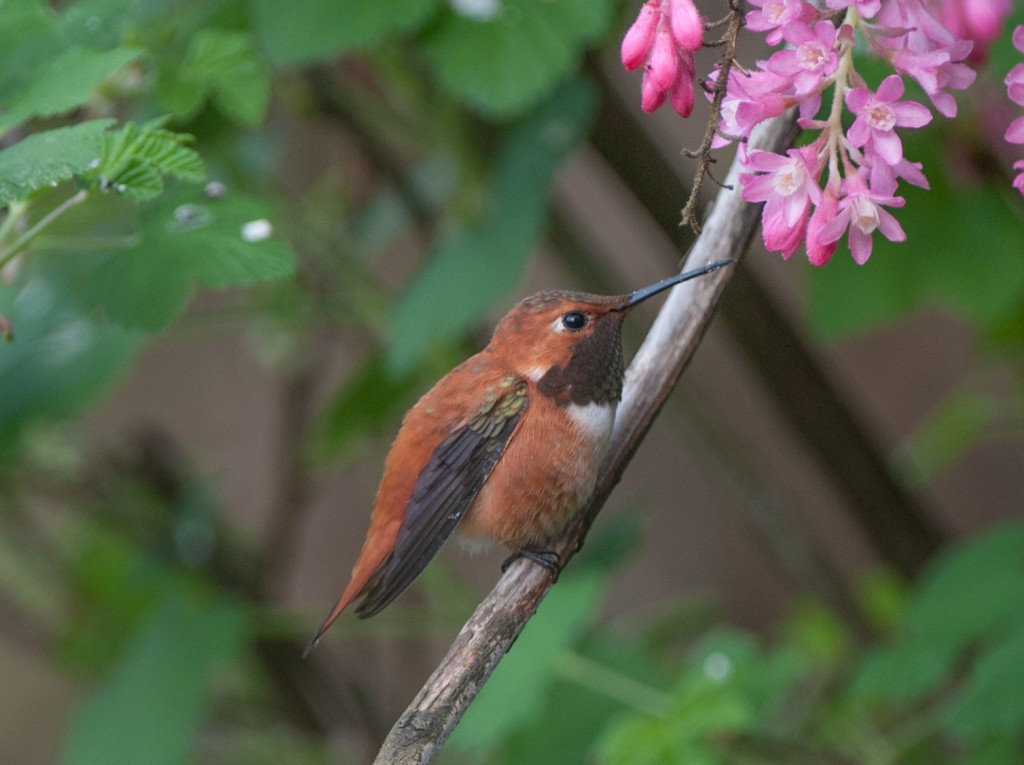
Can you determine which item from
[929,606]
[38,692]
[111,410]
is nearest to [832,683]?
[929,606]

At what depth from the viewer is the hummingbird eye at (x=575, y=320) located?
1.51m

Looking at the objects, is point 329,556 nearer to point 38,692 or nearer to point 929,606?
point 38,692

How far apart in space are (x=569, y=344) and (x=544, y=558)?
288mm

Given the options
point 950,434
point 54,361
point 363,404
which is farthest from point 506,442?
point 950,434

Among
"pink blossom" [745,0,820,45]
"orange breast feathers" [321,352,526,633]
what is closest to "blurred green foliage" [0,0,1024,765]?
"orange breast feathers" [321,352,526,633]

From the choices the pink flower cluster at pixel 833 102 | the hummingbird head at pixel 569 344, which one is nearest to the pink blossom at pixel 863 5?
the pink flower cluster at pixel 833 102

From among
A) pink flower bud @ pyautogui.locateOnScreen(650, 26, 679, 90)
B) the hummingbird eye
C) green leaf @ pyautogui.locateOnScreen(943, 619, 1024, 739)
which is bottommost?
green leaf @ pyautogui.locateOnScreen(943, 619, 1024, 739)

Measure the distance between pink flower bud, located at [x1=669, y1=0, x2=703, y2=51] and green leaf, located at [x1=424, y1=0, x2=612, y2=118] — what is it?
0.78 meters

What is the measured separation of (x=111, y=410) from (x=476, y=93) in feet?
9.54

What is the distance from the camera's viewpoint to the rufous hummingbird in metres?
1.49

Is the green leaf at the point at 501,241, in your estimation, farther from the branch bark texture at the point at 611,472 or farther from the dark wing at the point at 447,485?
the branch bark texture at the point at 611,472

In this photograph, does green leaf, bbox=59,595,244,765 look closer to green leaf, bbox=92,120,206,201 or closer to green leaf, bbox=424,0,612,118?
green leaf, bbox=424,0,612,118

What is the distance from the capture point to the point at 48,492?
3066 mm

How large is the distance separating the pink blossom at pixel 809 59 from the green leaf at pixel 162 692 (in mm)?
2049
